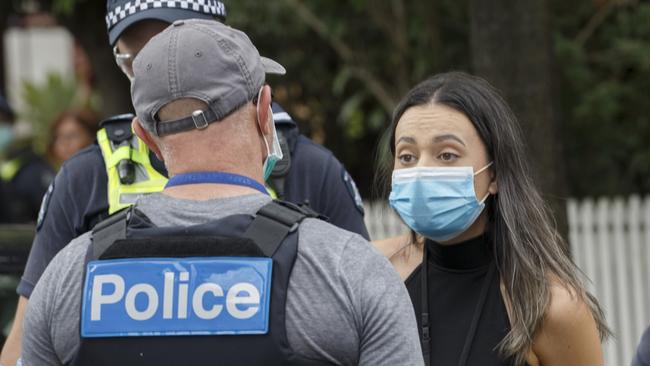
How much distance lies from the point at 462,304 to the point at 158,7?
3.76 feet

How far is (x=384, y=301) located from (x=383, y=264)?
0.25 feet

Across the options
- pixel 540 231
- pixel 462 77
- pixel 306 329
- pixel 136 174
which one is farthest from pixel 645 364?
pixel 136 174

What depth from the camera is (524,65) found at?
6.11 meters

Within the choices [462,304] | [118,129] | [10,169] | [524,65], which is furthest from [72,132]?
[462,304]

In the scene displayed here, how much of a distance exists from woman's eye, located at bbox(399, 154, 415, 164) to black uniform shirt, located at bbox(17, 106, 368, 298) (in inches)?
6.6

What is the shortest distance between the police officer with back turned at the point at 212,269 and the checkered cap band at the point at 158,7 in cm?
108

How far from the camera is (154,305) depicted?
2.09 meters

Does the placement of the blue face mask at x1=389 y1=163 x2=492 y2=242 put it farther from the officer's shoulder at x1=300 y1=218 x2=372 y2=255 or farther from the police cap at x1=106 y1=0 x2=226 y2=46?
the officer's shoulder at x1=300 y1=218 x2=372 y2=255

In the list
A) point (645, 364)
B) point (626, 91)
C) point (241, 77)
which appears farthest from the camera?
point (626, 91)

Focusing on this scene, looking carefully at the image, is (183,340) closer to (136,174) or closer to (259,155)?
(259,155)

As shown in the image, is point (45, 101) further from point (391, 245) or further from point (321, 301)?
point (321, 301)

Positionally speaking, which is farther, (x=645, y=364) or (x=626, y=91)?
(x=626, y=91)

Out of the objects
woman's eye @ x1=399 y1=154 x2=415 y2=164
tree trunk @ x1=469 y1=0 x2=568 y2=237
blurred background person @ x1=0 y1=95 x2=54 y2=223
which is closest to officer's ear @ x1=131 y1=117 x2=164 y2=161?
woman's eye @ x1=399 y1=154 x2=415 y2=164

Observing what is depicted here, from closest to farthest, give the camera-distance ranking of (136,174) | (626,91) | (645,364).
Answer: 1. (645,364)
2. (136,174)
3. (626,91)
